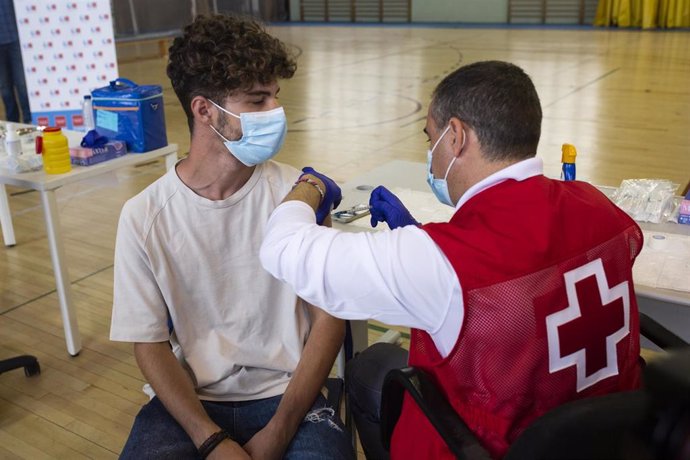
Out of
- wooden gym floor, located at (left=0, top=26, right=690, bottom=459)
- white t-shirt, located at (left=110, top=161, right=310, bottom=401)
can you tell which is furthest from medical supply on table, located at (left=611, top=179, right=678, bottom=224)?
wooden gym floor, located at (left=0, top=26, right=690, bottom=459)

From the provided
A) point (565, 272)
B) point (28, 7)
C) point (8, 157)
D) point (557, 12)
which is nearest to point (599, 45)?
point (557, 12)

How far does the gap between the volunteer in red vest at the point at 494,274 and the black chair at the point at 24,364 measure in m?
1.74

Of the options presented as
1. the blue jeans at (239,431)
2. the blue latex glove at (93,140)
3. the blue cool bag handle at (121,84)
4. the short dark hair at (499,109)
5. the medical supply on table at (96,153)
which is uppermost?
the short dark hair at (499,109)

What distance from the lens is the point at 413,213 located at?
203cm

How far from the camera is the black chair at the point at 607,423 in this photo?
27.6 inches

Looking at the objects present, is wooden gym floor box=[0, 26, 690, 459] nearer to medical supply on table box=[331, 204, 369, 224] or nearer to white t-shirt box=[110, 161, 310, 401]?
white t-shirt box=[110, 161, 310, 401]

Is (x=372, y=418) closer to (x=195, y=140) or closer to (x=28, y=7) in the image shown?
(x=195, y=140)

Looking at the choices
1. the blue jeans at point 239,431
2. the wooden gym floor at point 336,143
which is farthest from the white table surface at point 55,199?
the blue jeans at point 239,431

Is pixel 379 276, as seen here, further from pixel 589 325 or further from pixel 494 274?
pixel 589 325

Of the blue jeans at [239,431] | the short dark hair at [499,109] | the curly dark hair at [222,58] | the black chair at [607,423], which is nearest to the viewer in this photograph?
the black chair at [607,423]

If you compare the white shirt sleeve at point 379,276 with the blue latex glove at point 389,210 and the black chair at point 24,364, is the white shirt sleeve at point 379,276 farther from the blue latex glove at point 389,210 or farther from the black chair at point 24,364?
the black chair at point 24,364

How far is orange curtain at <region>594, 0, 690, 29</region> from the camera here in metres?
13.5

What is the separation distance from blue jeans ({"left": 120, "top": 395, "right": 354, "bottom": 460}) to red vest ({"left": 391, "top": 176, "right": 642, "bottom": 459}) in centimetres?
33

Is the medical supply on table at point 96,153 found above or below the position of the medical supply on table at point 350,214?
above
